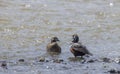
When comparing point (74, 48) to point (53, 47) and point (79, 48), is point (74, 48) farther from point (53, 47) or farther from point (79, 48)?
point (53, 47)

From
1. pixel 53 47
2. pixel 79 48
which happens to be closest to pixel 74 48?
pixel 79 48

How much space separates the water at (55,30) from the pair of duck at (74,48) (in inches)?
6.6

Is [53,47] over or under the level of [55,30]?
under

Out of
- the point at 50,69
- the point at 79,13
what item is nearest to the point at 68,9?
the point at 79,13

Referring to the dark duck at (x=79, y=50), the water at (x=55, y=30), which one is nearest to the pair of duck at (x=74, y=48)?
the dark duck at (x=79, y=50)

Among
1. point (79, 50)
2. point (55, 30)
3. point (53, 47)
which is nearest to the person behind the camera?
point (79, 50)

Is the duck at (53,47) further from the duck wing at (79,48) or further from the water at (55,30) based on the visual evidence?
the duck wing at (79,48)

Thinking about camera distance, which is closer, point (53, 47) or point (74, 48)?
point (74, 48)

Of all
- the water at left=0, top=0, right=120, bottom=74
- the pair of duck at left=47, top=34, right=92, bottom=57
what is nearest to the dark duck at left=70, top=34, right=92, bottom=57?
the pair of duck at left=47, top=34, right=92, bottom=57

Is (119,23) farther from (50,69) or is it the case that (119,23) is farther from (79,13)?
(50,69)

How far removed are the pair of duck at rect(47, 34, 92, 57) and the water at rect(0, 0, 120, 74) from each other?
0.55 ft

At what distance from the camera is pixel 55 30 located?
14.3m

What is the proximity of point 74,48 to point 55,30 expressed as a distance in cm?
271

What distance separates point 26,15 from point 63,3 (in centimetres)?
221
